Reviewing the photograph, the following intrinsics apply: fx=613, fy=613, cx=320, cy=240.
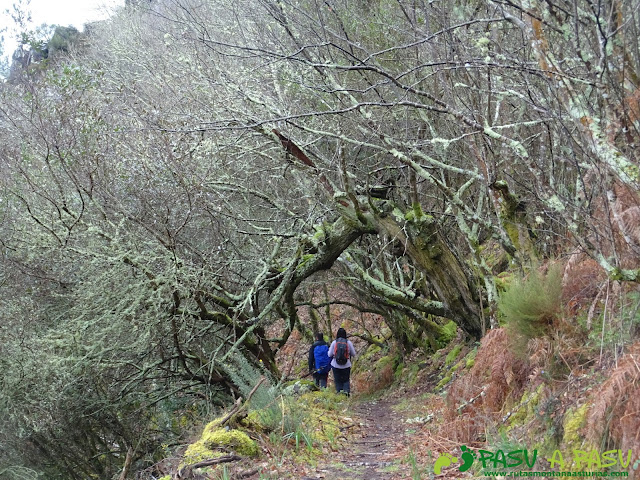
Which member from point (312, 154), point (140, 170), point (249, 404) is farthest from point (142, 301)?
point (312, 154)

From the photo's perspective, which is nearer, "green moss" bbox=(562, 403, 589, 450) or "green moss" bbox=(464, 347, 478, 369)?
"green moss" bbox=(562, 403, 589, 450)

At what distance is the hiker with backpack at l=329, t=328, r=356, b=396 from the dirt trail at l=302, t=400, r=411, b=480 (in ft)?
6.48

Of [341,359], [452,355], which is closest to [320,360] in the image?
[341,359]

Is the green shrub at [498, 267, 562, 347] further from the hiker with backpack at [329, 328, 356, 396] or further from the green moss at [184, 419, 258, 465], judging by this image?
the hiker with backpack at [329, 328, 356, 396]

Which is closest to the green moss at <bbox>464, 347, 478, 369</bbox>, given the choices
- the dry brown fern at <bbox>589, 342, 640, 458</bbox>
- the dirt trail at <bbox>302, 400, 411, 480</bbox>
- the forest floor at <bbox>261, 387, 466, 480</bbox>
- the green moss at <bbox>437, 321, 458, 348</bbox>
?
the forest floor at <bbox>261, 387, 466, 480</bbox>

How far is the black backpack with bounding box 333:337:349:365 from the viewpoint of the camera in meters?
11.1

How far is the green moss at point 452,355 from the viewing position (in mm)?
11209

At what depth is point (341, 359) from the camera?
11148 mm

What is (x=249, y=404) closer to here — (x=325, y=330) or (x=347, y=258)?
(x=347, y=258)

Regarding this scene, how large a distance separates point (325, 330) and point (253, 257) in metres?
7.67

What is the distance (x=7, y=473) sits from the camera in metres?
9.54

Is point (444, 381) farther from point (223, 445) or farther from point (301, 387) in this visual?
point (223, 445)
